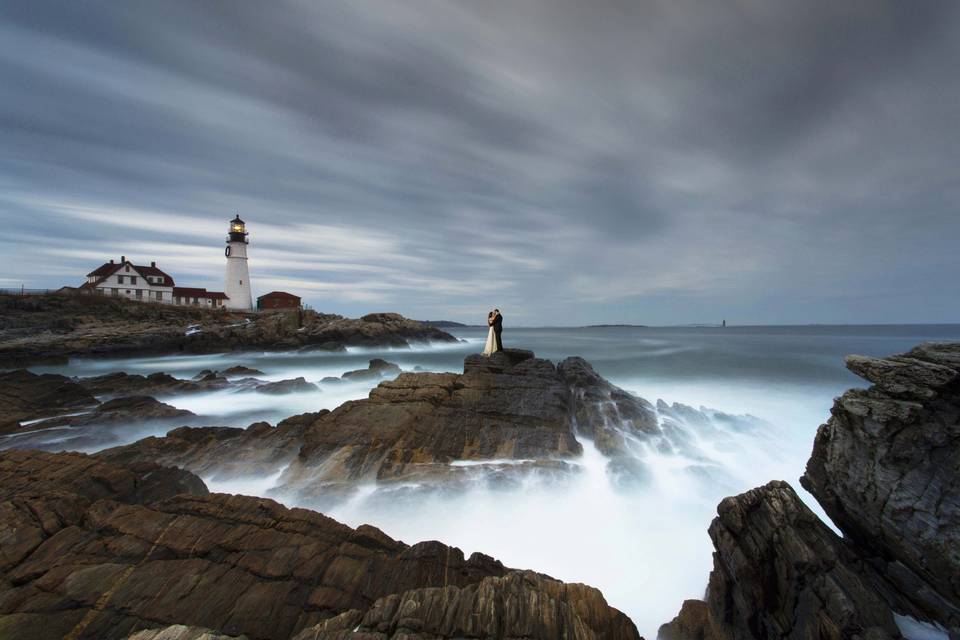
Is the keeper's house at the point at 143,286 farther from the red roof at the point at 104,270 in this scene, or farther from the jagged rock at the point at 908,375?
the jagged rock at the point at 908,375

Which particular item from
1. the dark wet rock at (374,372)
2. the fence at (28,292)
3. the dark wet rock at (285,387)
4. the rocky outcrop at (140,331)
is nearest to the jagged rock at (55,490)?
the dark wet rock at (285,387)

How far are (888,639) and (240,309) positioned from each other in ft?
194

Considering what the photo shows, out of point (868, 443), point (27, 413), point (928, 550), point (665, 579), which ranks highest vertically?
point (868, 443)

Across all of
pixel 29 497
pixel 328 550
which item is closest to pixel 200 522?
Answer: pixel 328 550

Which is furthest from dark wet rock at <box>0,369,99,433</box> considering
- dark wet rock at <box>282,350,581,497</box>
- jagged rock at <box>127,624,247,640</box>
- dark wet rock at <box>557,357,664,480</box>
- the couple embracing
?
dark wet rock at <box>557,357,664,480</box>

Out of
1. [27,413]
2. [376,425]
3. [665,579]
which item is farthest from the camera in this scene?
[27,413]

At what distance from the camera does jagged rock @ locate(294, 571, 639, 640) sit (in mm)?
3100

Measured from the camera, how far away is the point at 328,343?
3228 cm

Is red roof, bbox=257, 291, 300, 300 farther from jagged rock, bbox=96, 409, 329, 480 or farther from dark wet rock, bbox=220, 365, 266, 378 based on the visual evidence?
jagged rock, bbox=96, 409, 329, 480

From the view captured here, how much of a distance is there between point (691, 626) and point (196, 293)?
205 ft

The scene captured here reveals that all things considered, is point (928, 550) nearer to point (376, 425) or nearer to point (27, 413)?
point (376, 425)

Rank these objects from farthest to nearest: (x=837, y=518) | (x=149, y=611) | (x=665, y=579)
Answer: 1. (x=665, y=579)
2. (x=837, y=518)
3. (x=149, y=611)

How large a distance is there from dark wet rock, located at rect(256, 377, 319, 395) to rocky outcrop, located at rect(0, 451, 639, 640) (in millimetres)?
11036

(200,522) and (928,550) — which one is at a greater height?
(928,550)
